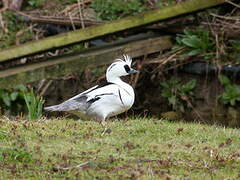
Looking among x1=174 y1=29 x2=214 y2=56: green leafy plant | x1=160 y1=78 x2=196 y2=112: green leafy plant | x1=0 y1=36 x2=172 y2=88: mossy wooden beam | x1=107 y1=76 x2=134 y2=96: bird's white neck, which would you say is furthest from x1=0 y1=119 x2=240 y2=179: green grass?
x1=174 y1=29 x2=214 y2=56: green leafy plant

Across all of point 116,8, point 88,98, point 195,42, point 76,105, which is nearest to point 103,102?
point 88,98

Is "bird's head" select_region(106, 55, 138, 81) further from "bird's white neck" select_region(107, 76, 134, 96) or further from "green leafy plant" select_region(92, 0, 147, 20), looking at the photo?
"green leafy plant" select_region(92, 0, 147, 20)

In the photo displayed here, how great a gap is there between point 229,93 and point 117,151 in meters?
5.18

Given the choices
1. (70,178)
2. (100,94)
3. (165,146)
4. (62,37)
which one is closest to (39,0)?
(62,37)

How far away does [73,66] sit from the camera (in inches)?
447

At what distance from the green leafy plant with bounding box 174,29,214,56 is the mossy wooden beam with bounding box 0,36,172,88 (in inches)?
20.9

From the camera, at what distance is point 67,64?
11.3 meters

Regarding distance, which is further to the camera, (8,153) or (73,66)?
(73,66)

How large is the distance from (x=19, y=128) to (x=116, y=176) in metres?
1.87

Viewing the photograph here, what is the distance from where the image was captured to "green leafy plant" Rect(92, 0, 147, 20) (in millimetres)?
13177

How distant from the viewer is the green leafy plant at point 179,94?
11.6 meters

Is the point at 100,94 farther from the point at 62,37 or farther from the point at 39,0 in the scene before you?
the point at 39,0

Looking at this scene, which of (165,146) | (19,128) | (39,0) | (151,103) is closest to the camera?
(165,146)

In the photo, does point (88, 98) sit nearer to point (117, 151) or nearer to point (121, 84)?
point (121, 84)
